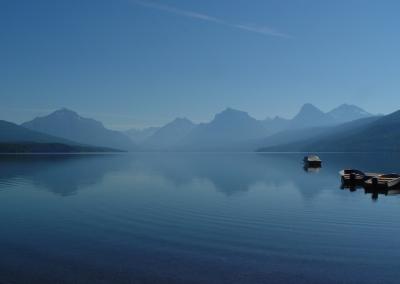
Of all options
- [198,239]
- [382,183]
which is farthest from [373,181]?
[198,239]

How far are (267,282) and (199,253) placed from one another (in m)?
8.05

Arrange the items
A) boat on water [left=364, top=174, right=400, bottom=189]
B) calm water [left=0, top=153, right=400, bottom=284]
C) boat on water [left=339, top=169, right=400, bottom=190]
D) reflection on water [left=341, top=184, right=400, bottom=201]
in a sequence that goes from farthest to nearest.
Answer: boat on water [left=339, top=169, right=400, bottom=190], boat on water [left=364, top=174, right=400, bottom=189], reflection on water [left=341, top=184, right=400, bottom=201], calm water [left=0, top=153, right=400, bottom=284]

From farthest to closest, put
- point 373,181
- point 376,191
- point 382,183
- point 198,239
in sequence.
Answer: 1. point 382,183
2. point 373,181
3. point 376,191
4. point 198,239

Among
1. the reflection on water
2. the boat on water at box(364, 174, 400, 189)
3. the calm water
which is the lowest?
the calm water

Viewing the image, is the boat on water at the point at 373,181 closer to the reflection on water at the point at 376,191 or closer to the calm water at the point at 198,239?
the reflection on water at the point at 376,191

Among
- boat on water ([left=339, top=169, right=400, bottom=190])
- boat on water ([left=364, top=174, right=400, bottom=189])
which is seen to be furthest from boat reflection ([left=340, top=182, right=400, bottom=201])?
boat on water ([left=364, top=174, right=400, bottom=189])

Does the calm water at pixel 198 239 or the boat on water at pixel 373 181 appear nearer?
the calm water at pixel 198 239

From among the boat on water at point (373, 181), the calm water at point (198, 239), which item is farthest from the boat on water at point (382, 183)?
the calm water at point (198, 239)

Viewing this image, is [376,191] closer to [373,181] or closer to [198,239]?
[373,181]

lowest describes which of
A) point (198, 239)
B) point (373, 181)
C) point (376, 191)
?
point (198, 239)

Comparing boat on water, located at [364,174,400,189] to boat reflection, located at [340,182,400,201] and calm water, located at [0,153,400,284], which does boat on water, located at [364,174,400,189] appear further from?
calm water, located at [0,153,400,284]

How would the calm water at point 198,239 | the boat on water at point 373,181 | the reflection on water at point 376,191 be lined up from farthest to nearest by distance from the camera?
the boat on water at point 373,181
the reflection on water at point 376,191
the calm water at point 198,239

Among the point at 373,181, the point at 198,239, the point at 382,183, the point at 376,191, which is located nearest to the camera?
the point at 198,239

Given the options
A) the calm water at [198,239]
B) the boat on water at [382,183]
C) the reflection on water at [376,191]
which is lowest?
the calm water at [198,239]
